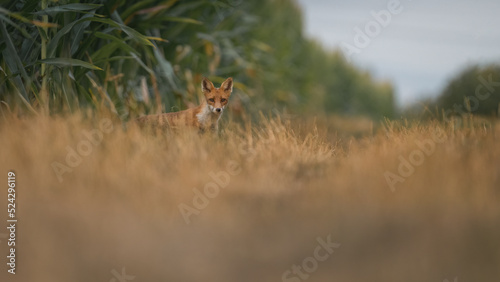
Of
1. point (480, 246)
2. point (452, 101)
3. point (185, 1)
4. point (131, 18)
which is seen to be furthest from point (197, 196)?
point (452, 101)

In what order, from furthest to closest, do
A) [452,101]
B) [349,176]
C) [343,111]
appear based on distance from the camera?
[343,111] → [452,101] → [349,176]

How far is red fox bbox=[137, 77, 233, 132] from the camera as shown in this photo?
255 centimetres

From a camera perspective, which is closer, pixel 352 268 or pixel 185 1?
pixel 352 268

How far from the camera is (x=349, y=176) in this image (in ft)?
6.39

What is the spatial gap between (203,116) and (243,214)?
1.07 meters

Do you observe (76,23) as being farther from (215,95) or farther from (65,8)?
(215,95)

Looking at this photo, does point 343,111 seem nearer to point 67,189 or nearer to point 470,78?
point 470,78

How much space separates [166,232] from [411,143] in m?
1.12

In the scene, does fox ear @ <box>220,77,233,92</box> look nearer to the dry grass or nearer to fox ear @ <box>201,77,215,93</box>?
fox ear @ <box>201,77,215,93</box>

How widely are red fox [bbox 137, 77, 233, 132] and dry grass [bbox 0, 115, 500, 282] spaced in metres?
0.42

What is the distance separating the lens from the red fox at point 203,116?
2.55 metres

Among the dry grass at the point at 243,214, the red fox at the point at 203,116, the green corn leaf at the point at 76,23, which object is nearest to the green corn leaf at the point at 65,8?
the green corn leaf at the point at 76,23

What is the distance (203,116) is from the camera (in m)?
2.70

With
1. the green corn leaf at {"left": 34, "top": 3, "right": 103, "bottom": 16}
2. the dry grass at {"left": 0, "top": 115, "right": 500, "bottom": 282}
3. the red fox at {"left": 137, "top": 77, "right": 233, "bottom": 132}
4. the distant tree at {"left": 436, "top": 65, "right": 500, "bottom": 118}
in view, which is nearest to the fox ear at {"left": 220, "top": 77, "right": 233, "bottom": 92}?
the red fox at {"left": 137, "top": 77, "right": 233, "bottom": 132}
